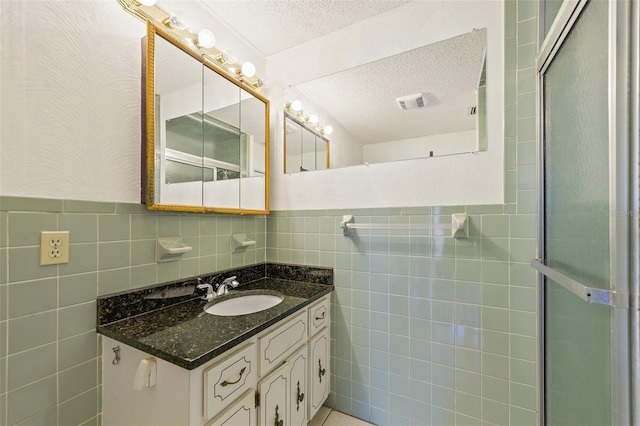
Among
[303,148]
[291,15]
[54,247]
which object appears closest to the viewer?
[54,247]

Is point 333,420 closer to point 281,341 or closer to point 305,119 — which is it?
point 281,341

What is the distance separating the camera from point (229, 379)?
0.93m

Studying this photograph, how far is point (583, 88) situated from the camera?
0.79 m

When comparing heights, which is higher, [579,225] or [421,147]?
[421,147]

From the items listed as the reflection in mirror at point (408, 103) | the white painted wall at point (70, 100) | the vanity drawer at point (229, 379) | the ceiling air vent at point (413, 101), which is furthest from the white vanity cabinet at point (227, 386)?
the ceiling air vent at point (413, 101)

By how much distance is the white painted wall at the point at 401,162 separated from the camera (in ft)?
4.33

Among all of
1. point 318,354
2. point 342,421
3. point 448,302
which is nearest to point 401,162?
point 448,302

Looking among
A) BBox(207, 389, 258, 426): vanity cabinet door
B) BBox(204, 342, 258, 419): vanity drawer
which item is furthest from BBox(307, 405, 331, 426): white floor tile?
BBox(204, 342, 258, 419): vanity drawer

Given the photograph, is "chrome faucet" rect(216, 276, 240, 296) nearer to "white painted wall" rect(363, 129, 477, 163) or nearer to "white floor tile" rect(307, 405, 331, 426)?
"white floor tile" rect(307, 405, 331, 426)

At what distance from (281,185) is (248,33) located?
104 cm

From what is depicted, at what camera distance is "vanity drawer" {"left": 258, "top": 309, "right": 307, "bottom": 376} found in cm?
110

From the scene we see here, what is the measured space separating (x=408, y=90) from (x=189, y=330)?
170 cm

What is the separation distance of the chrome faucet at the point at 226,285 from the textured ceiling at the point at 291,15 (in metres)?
1.61

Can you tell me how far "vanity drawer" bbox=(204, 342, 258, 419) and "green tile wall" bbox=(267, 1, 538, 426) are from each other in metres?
0.77
